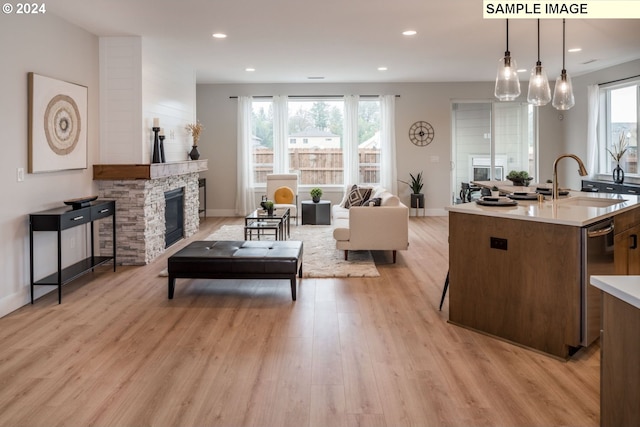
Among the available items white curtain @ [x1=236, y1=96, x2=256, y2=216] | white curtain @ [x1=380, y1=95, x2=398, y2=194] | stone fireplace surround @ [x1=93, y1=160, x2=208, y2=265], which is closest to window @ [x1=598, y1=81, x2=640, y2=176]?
white curtain @ [x1=380, y1=95, x2=398, y2=194]

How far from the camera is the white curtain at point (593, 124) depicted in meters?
8.54

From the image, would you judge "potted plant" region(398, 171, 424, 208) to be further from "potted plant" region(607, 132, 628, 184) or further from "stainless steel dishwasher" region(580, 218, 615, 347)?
"stainless steel dishwasher" region(580, 218, 615, 347)

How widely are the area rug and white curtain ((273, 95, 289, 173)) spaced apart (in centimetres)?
197

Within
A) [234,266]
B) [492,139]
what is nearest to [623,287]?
[234,266]

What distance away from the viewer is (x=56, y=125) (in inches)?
189

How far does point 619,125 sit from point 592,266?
6380 mm

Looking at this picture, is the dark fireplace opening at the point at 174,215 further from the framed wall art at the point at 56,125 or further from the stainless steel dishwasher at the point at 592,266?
the stainless steel dishwasher at the point at 592,266

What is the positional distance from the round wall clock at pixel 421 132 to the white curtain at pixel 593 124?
2.76 m

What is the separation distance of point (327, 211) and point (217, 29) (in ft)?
13.2

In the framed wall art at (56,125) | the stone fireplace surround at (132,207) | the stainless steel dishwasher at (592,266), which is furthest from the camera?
the stone fireplace surround at (132,207)

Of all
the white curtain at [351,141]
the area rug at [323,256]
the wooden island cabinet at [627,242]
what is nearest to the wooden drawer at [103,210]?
the area rug at [323,256]

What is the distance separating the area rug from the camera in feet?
17.6

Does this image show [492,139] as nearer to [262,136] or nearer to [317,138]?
[317,138]

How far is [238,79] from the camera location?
9273 mm
